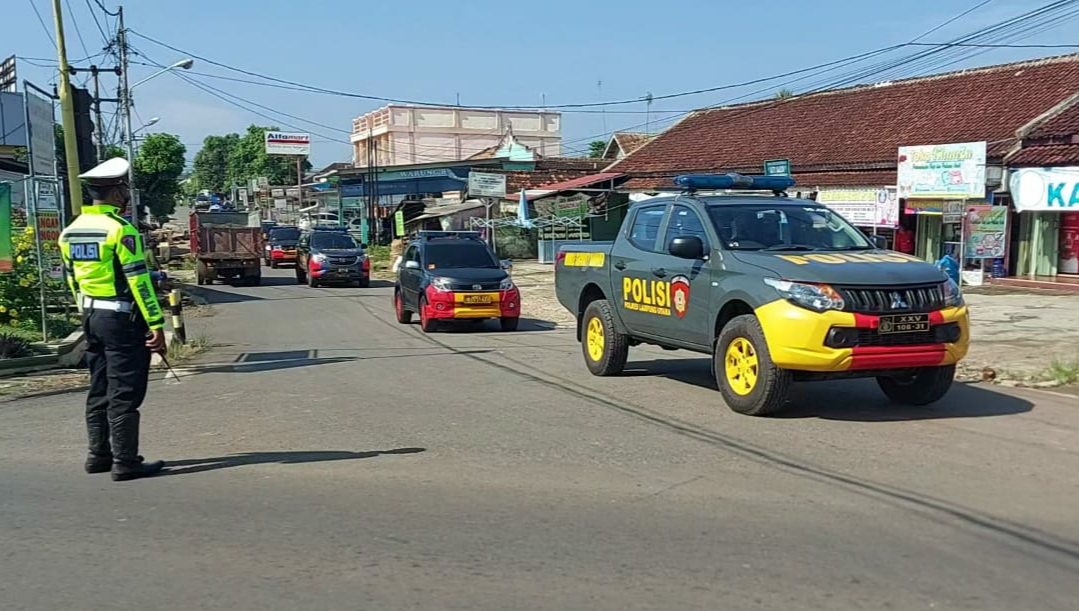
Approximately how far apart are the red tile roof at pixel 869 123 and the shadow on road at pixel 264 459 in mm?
21702

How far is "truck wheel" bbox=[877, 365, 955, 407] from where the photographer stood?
26.2 feet

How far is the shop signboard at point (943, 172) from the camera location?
74.0 ft

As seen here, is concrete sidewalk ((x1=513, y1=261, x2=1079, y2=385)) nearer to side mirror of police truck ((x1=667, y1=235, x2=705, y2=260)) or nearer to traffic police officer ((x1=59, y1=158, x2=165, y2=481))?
side mirror of police truck ((x1=667, y1=235, x2=705, y2=260))

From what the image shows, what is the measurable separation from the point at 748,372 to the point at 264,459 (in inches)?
156

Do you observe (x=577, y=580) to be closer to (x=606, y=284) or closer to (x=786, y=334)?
(x=786, y=334)

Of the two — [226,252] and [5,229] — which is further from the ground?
[5,229]

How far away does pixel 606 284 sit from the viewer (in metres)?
10.4

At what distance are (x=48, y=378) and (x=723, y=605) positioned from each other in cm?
946

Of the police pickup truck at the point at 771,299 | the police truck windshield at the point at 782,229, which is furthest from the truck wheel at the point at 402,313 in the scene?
the police truck windshield at the point at 782,229

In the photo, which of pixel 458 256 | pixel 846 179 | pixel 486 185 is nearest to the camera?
pixel 458 256

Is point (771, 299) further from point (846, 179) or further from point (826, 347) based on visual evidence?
point (846, 179)

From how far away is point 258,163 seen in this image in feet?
341

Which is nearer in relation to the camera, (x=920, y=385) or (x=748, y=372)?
(x=748, y=372)

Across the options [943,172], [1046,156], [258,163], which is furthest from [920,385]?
[258,163]
